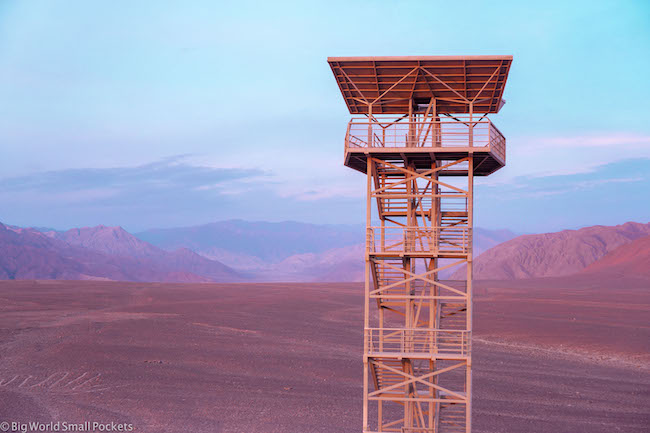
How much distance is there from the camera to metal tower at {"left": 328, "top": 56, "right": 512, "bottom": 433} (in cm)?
1534

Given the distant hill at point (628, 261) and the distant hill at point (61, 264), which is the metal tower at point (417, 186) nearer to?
the distant hill at point (628, 261)

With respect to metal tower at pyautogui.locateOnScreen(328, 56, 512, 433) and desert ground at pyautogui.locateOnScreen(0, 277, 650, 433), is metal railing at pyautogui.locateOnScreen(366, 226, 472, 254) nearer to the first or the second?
metal tower at pyautogui.locateOnScreen(328, 56, 512, 433)

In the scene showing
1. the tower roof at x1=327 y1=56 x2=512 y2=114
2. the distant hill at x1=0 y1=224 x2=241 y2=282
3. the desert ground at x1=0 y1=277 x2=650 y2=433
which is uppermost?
the tower roof at x1=327 y1=56 x2=512 y2=114

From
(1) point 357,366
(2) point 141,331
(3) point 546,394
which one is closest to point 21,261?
(2) point 141,331

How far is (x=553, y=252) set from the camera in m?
127

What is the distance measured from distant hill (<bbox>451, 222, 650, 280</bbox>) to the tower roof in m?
107

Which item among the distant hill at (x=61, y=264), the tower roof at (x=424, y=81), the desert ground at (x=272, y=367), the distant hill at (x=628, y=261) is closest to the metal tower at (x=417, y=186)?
the tower roof at (x=424, y=81)

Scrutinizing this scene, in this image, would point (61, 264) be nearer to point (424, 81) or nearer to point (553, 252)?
point (553, 252)

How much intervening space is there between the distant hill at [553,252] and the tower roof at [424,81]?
107030 mm

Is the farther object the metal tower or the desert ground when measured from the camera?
the desert ground

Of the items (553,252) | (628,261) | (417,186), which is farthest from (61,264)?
(417,186)

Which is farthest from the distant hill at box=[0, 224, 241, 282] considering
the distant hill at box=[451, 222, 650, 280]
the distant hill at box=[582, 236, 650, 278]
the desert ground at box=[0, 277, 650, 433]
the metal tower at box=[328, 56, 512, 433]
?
the metal tower at box=[328, 56, 512, 433]

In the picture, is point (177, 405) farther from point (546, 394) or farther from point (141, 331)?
point (141, 331)

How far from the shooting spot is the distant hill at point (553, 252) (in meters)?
122
